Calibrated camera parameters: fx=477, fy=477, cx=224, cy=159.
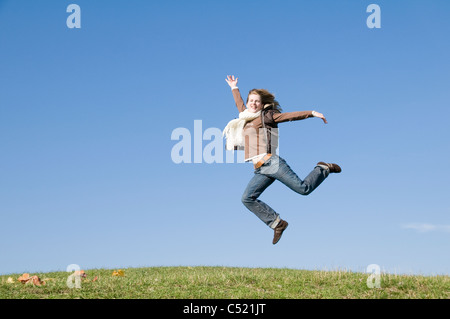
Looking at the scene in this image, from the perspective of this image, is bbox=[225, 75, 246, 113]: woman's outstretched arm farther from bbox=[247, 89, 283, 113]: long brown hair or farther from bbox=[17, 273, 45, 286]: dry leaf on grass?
bbox=[17, 273, 45, 286]: dry leaf on grass

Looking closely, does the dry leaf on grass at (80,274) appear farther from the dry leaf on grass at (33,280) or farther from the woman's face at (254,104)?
the woman's face at (254,104)

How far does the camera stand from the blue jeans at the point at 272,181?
9.76 meters

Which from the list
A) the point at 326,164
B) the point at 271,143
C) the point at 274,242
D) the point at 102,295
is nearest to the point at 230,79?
the point at 271,143

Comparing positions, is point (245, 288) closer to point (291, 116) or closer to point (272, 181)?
point (272, 181)

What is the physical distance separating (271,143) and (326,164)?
4.70 ft

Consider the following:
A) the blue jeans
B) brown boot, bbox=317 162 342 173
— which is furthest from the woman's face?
brown boot, bbox=317 162 342 173

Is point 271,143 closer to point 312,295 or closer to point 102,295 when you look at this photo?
point 312,295

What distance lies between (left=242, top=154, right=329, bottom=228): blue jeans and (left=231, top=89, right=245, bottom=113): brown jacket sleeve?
139 cm

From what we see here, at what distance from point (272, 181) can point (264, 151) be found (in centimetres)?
66

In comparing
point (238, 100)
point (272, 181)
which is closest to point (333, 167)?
point (272, 181)

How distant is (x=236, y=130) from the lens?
33.2 feet
